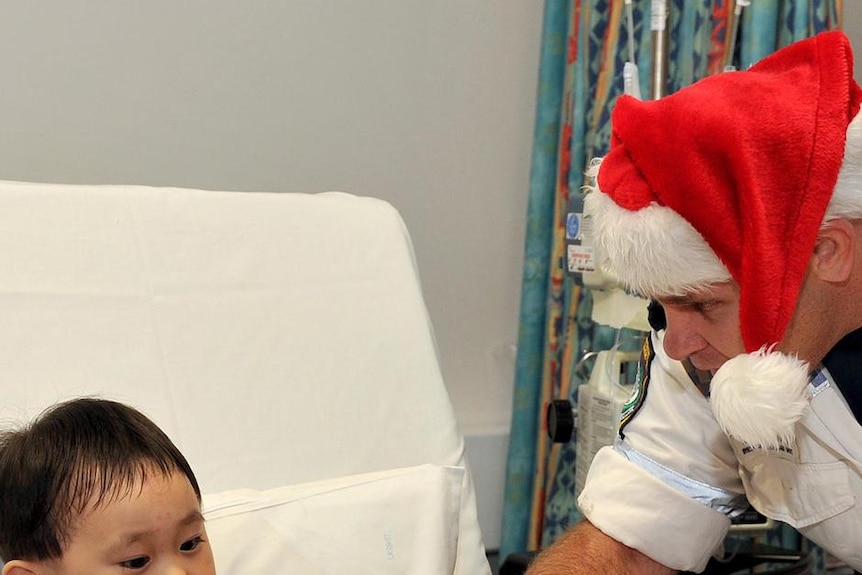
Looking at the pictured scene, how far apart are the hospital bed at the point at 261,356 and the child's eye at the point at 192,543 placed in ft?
0.28

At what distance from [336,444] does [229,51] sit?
0.91 meters

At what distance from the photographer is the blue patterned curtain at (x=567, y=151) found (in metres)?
1.70

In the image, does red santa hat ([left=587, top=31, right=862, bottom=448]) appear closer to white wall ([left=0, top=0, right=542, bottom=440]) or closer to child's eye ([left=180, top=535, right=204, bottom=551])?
child's eye ([left=180, top=535, right=204, bottom=551])

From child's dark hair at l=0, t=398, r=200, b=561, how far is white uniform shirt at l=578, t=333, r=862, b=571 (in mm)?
559

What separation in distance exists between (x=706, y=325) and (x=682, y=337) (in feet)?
0.10

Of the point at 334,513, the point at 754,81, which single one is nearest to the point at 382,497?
the point at 334,513

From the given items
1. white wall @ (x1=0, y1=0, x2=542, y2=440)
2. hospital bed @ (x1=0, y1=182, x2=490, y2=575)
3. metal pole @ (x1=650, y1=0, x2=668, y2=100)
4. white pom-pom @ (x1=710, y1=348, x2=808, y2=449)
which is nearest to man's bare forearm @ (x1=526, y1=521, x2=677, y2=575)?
hospital bed @ (x1=0, y1=182, x2=490, y2=575)

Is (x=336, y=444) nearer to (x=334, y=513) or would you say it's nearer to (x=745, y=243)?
(x=334, y=513)

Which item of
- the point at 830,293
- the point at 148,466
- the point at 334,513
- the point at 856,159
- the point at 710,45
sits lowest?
the point at 334,513

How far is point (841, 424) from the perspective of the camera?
3.81 ft

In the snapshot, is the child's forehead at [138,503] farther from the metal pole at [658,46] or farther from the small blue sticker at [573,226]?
the metal pole at [658,46]

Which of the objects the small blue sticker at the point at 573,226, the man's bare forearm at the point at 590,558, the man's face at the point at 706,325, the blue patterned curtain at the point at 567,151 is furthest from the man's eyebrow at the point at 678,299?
the blue patterned curtain at the point at 567,151

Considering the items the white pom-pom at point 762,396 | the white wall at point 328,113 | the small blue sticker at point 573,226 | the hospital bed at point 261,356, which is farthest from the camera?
the white wall at point 328,113

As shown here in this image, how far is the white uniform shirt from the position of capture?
1197 mm
